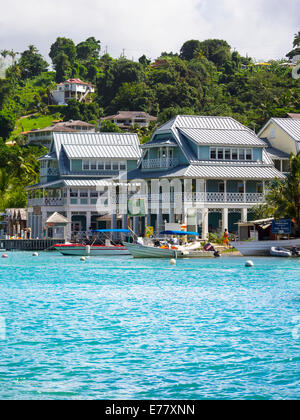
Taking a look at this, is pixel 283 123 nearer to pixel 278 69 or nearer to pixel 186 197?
pixel 186 197

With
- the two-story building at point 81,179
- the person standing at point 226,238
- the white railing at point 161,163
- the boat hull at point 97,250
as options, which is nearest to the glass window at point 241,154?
the white railing at point 161,163

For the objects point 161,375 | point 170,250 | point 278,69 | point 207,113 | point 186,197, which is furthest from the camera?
point 278,69

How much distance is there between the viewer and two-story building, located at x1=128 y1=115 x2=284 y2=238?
75.6 meters

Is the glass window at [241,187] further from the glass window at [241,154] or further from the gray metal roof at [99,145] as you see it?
the gray metal roof at [99,145]

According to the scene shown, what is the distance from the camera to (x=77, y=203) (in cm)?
8456

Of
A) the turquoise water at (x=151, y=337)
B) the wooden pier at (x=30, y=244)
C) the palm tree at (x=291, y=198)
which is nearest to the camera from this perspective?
the turquoise water at (x=151, y=337)

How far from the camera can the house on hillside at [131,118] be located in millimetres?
161962

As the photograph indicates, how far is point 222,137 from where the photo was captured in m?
81.2

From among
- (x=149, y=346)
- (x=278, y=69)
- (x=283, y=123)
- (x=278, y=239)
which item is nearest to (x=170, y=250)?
(x=278, y=239)

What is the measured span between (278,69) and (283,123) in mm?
86714

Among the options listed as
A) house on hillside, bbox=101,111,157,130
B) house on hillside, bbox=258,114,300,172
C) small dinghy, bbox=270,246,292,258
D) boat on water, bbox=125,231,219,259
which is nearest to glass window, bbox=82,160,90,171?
house on hillside, bbox=258,114,300,172

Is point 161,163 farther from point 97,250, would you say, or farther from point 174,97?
point 174,97

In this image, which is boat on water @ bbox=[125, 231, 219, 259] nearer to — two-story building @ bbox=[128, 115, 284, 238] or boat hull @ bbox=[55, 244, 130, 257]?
boat hull @ bbox=[55, 244, 130, 257]

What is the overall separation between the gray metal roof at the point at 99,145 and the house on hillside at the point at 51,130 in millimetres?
73519
